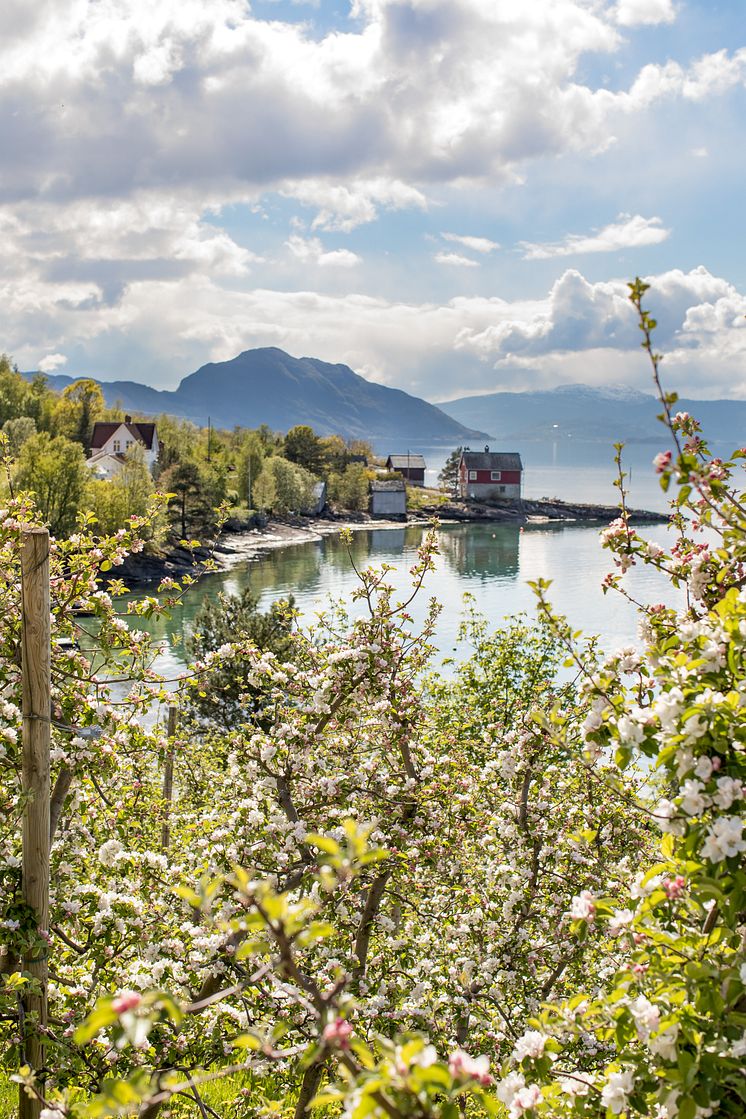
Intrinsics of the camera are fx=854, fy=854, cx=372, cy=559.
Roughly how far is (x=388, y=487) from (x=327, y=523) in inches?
545

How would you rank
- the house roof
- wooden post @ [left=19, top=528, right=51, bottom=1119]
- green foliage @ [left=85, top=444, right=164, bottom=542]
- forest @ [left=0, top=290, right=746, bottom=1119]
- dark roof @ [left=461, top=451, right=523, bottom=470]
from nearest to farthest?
forest @ [left=0, top=290, right=746, bottom=1119] → wooden post @ [left=19, top=528, right=51, bottom=1119] → green foliage @ [left=85, top=444, right=164, bottom=542] → the house roof → dark roof @ [left=461, top=451, right=523, bottom=470]

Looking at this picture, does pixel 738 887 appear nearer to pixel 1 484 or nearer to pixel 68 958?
pixel 68 958

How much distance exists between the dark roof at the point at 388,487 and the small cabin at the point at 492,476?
13161 millimetres

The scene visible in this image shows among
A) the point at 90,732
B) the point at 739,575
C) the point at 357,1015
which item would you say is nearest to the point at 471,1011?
the point at 357,1015

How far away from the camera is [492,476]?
122625mm

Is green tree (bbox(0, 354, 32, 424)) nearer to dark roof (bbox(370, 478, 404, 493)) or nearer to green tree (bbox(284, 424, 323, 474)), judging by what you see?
green tree (bbox(284, 424, 323, 474))

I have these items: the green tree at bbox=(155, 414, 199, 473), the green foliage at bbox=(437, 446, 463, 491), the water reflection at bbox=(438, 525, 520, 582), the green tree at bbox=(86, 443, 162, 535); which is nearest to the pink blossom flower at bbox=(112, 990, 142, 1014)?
the green tree at bbox=(86, 443, 162, 535)

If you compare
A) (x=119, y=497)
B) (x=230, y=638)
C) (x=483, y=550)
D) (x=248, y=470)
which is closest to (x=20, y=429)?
(x=119, y=497)

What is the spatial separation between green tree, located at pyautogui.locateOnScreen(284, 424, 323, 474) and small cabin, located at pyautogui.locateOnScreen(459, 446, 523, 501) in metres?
21.6

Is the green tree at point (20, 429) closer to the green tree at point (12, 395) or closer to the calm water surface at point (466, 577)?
the green tree at point (12, 395)

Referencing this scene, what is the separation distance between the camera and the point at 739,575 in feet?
12.1

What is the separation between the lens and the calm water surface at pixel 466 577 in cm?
4628

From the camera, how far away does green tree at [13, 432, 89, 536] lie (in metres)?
50.6

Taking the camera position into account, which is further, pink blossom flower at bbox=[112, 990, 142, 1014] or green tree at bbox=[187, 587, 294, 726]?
green tree at bbox=[187, 587, 294, 726]
